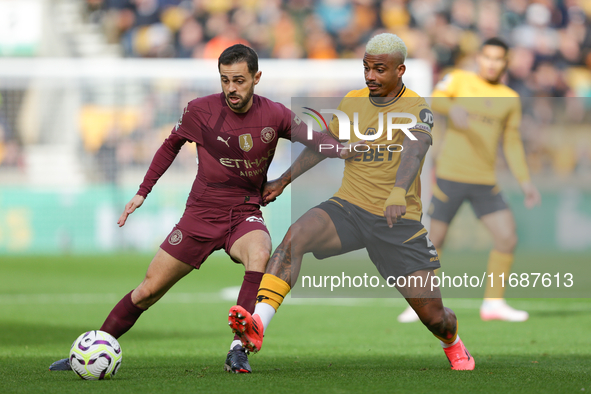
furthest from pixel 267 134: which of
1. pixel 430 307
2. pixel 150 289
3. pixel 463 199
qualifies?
pixel 463 199

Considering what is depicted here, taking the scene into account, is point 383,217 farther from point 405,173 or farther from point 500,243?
point 500,243

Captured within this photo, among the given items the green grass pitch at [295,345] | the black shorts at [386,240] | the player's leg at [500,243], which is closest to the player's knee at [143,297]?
the green grass pitch at [295,345]

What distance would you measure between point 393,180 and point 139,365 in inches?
81.2

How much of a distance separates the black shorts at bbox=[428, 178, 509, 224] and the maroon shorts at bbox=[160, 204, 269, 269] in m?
3.11

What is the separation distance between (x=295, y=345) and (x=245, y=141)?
2.16 meters

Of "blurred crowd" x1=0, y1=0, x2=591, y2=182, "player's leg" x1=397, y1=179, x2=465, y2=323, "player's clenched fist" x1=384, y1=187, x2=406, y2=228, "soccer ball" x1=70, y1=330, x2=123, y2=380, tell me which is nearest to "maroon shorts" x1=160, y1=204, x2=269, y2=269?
"soccer ball" x1=70, y1=330, x2=123, y2=380

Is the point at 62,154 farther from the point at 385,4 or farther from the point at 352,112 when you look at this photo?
the point at 352,112

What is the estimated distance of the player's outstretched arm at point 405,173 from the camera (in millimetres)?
4547

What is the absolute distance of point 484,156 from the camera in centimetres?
766

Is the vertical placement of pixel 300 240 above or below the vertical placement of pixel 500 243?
above

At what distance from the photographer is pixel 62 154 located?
48.5 ft

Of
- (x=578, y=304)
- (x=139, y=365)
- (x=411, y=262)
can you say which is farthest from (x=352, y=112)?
(x=578, y=304)

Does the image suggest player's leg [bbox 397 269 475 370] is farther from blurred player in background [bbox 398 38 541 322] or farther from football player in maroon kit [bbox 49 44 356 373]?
blurred player in background [bbox 398 38 541 322]

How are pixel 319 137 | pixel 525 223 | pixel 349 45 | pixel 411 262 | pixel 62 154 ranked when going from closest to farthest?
pixel 411 262, pixel 319 137, pixel 525 223, pixel 62 154, pixel 349 45
